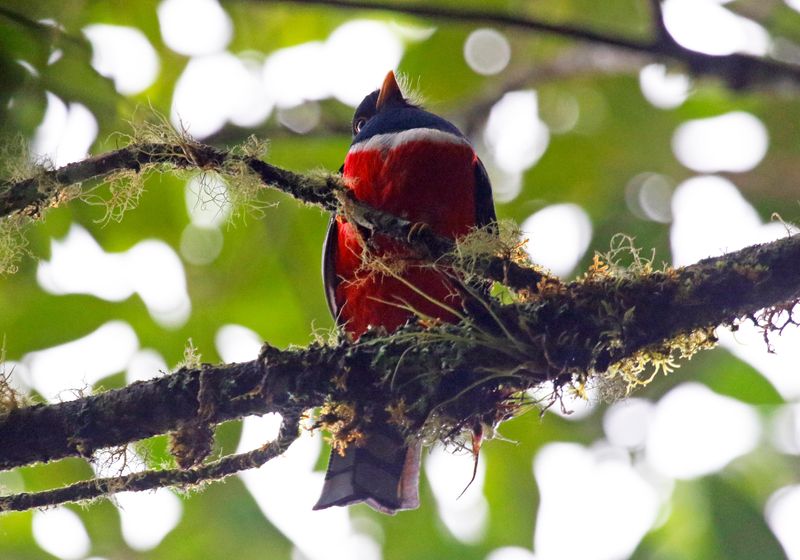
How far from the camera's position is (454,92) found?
4.24 m

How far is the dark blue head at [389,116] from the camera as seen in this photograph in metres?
3.19

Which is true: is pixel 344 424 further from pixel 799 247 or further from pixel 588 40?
pixel 588 40

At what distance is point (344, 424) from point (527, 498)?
1.92 metres

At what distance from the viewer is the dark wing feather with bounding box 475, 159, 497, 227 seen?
9.55 ft

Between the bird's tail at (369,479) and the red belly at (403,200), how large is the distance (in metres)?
0.40

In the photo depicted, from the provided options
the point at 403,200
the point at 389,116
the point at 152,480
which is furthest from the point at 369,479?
the point at 389,116

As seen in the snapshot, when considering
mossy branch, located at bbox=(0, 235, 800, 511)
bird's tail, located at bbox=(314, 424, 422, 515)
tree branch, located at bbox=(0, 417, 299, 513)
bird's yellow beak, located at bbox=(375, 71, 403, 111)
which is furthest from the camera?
bird's yellow beak, located at bbox=(375, 71, 403, 111)

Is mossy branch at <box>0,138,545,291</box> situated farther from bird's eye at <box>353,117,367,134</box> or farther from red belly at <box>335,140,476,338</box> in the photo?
bird's eye at <box>353,117,367,134</box>

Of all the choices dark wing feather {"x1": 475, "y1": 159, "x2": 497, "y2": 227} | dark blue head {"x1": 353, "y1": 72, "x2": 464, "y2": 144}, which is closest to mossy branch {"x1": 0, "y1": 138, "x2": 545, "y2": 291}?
dark wing feather {"x1": 475, "y1": 159, "x2": 497, "y2": 227}

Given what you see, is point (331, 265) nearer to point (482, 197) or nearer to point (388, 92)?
point (482, 197)

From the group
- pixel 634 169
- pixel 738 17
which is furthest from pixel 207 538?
pixel 738 17

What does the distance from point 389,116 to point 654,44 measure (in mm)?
1095

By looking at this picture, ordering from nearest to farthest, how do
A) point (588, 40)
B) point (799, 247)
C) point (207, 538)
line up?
1. point (799, 247)
2. point (588, 40)
3. point (207, 538)

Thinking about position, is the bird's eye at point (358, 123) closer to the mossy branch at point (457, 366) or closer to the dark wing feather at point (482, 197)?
the dark wing feather at point (482, 197)
